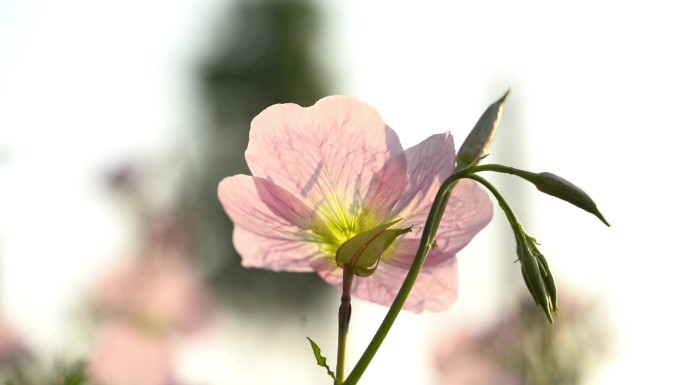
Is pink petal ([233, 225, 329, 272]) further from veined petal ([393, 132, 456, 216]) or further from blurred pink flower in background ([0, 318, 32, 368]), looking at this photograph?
blurred pink flower in background ([0, 318, 32, 368])

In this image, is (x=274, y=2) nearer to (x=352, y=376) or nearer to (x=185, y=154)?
(x=185, y=154)

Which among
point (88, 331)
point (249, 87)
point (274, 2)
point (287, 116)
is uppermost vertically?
point (287, 116)

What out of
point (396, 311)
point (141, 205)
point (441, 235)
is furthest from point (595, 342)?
point (396, 311)

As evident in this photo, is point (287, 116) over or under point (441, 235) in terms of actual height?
over

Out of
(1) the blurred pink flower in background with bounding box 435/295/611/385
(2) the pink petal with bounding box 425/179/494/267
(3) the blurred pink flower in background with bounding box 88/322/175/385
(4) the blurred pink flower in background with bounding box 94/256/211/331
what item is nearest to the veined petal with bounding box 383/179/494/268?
(2) the pink petal with bounding box 425/179/494/267

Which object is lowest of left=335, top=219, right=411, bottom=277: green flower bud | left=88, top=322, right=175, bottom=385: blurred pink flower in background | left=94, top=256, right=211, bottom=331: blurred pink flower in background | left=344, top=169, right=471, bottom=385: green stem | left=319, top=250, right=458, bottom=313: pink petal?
left=94, top=256, right=211, bottom=331: blurred pink flower in background

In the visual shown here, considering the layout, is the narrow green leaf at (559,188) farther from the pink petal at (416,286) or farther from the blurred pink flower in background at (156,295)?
the blurred pink flower in background at (156,295)

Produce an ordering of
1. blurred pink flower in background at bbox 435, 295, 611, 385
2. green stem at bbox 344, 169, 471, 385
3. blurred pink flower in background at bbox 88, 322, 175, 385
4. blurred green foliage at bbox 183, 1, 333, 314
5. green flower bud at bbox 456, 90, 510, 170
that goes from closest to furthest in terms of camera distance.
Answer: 1. green stem at bbox 344, 169, 471, 385
2. green flower bud at bbox 456, 90, 510, 170
3. blurred pink flower in background at bbox 88, 322, 175, 385
4. blurred pink flower in background at bbox 435, 295, 611, 385
5. blurred green foliage at bbox 183, 1, 333, 314

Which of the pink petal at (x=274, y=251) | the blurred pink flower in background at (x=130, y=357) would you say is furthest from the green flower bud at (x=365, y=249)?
the blurred pink flower in background at (x=130, y=357)
